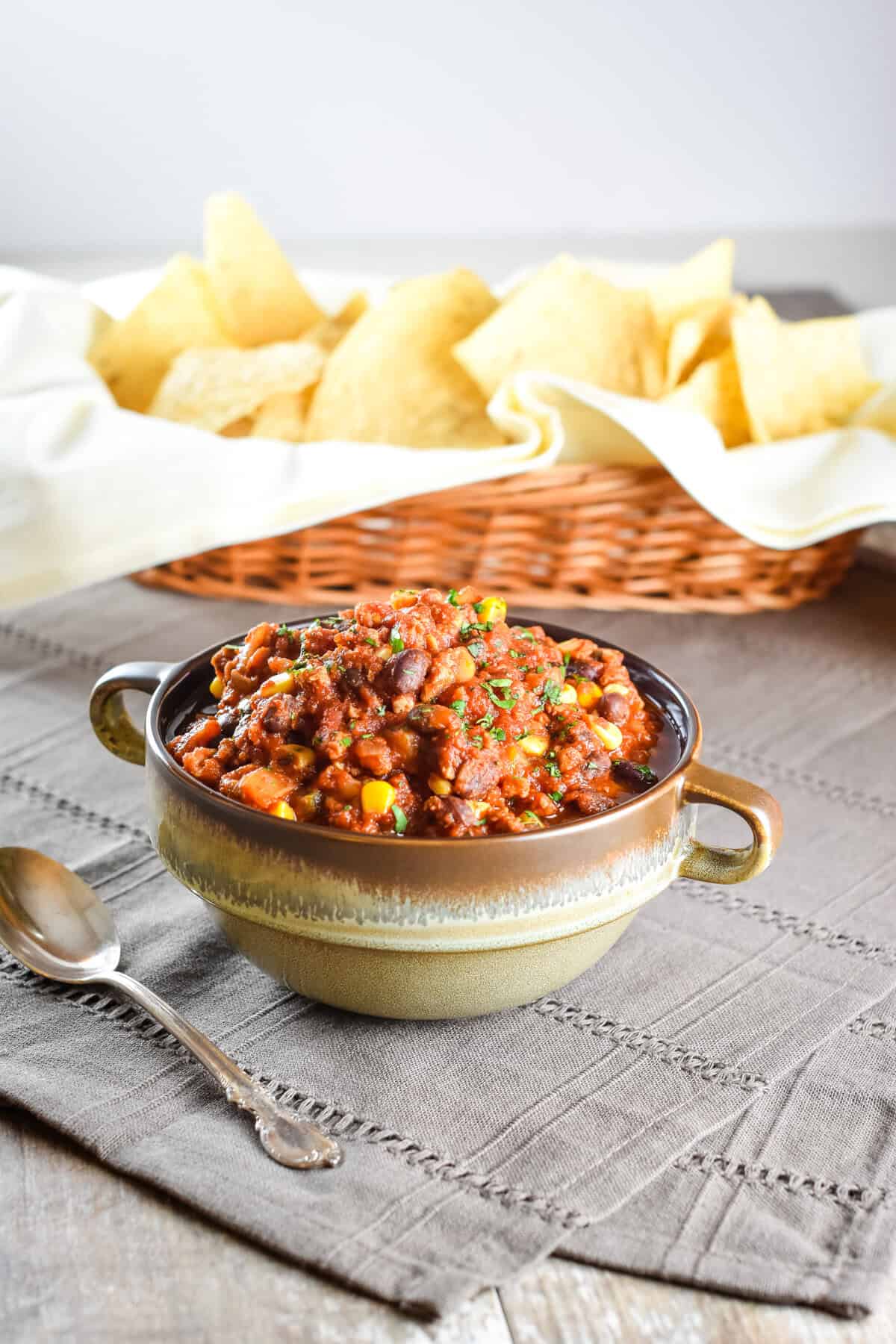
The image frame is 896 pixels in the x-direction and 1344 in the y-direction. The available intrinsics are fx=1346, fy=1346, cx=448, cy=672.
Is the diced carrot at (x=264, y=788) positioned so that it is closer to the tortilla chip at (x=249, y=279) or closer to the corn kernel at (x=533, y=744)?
the corn kernel at (x=533, y=744)

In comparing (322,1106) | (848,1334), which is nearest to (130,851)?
(322,1106)

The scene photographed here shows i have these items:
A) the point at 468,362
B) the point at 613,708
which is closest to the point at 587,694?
the point at 613,708

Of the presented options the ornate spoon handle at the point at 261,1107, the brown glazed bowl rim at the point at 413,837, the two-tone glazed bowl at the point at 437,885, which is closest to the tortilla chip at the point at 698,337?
the brown glazed bowl rim at the point at 413,837

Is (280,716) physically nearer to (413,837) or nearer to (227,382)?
(413,837)

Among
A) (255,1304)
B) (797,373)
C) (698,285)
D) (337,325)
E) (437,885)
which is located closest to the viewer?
(255,1304)

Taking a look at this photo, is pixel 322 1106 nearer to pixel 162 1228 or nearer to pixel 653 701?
pixel 162 1228

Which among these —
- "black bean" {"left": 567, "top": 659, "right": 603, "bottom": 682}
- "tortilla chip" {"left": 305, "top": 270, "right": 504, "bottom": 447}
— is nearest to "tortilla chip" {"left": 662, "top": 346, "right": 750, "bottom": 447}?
"tortilla chip" {"left": 305, "top": 270, "right": 504, "bottom": 447}
